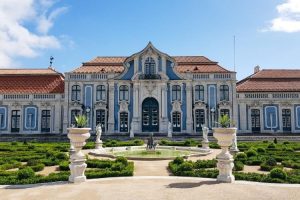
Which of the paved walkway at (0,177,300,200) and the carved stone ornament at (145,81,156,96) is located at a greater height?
the carved stone ornament at (145,81,156,96)

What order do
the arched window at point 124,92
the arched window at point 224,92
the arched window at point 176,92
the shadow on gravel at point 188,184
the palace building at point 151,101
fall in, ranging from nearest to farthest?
the shadow on gravel at point 188,184 < the palace building at point 151,101 < the arched window at point 224,92 < the arched window at point 176,92 < the arched window at point 124,92

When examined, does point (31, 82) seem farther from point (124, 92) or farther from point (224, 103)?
point (224, 103)

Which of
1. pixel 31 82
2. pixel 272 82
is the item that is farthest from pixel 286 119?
pixel 31 82

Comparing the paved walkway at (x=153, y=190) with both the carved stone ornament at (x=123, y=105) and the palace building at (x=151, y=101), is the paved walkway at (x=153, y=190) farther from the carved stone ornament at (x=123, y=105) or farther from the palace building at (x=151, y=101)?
the carved stone ornament at (x=123, y=105)

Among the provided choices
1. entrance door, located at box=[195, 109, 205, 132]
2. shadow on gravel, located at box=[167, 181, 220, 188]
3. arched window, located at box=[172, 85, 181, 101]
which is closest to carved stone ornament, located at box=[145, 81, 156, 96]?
arched window, located at box=[172, 85, 181, 101]

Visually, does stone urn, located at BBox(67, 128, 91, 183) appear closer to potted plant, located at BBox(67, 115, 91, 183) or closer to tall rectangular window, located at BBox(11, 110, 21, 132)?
potted plant, located at BBox(67, 115, 91, 183)

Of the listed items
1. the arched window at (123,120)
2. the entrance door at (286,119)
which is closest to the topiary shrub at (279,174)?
the arched window at (123,120)

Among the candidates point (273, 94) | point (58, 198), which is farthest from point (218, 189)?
point (273, 94)

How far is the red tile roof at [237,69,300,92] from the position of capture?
3797 cm

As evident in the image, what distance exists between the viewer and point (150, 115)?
3825cm

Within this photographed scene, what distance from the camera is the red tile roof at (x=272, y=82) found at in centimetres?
3797

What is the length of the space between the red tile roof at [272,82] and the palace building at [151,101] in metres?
0.12

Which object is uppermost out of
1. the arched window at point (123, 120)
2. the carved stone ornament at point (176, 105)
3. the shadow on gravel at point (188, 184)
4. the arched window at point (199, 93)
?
the arched window at point (199, 93)

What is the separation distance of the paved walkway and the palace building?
2706 centimetres
